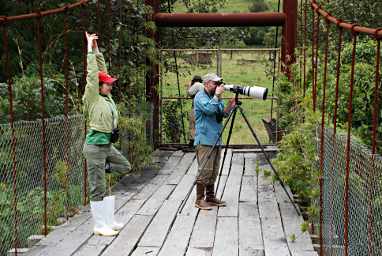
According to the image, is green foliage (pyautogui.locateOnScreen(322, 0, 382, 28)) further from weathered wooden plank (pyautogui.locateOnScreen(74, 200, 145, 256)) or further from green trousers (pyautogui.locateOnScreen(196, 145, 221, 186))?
weathered wooden plank (pyautogui.locateOnScreen(74, 200, 145, 256))

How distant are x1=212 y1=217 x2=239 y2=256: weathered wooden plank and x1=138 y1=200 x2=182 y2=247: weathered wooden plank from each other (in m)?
0.44

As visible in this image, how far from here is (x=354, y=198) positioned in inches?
163

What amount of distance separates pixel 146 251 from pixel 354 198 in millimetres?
1806

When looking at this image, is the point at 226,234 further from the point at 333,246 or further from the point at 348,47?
the point at 348,47

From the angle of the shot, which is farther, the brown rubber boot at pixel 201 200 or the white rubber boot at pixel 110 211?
the brown rubber boot at pixel 201 200

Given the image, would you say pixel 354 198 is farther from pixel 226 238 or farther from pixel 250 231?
pixel 250 231

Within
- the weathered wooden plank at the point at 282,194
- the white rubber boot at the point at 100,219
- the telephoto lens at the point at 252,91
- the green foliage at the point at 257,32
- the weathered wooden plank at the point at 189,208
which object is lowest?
the weathered wooden plank at the point at 282,194

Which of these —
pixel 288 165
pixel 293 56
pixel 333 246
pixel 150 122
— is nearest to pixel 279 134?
pixel 293 56

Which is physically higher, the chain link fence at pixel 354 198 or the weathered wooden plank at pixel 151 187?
the chain link fence at pixel 354 198

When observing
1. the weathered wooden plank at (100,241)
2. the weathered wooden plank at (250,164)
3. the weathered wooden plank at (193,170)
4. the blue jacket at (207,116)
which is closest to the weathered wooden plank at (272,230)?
the blue jacket at (207,116)

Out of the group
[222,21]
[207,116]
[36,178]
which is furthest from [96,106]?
[222,21]

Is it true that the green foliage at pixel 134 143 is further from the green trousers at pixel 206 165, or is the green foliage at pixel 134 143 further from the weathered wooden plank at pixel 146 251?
the weathered wooden plank at pixel 146 251

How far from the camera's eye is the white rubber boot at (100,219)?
564 centimetres

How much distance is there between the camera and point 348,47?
326 inches
